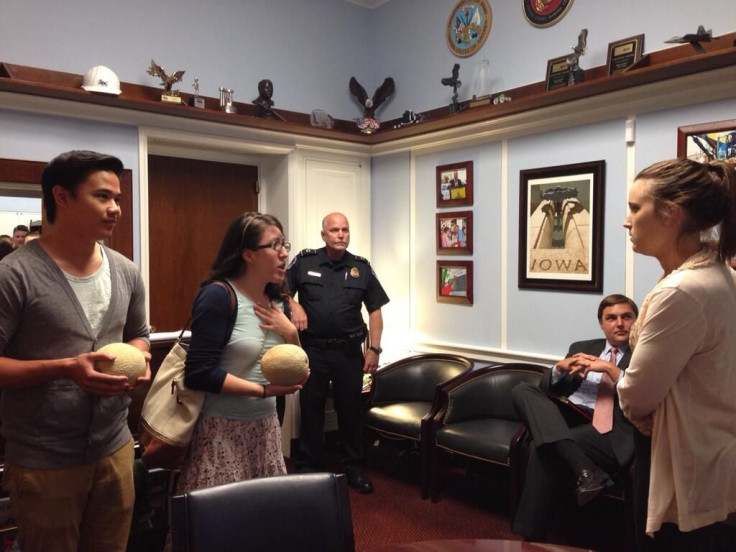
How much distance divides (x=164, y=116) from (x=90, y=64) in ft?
1.75

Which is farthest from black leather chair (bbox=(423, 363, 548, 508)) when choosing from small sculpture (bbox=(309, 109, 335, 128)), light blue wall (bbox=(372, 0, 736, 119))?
small sculpture (bbox=(309, 109, 335, 128))

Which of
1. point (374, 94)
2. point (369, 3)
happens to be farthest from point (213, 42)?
point (369, 3)

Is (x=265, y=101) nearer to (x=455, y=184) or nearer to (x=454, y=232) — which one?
(x=455, y=184)

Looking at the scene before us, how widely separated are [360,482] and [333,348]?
2.71ft

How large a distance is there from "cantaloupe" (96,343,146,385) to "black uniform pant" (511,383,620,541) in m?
1.94

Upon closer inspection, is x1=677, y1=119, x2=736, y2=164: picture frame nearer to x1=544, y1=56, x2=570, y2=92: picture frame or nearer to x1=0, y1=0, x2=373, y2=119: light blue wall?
x1=544, y1=56, x2=570, y2=92: picture frame

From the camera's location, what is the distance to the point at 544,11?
3754mm

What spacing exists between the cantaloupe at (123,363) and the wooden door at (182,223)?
2.56 metres

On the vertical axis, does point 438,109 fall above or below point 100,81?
above

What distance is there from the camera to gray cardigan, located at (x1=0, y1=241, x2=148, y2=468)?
146cm

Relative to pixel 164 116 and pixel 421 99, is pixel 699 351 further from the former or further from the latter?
pixel 421 99

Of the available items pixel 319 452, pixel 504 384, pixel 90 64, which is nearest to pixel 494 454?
pixel 504 384

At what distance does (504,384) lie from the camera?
3.52 metres

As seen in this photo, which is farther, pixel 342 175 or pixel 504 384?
pixel 342 175
